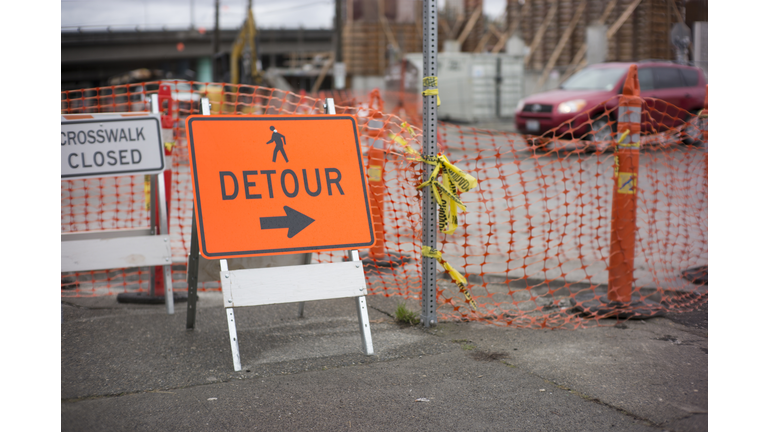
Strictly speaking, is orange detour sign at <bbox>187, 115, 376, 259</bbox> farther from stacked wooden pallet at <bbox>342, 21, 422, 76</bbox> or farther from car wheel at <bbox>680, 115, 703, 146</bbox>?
stacked wooden pallet at <bbox>342, 21, 422, 76</bbox>

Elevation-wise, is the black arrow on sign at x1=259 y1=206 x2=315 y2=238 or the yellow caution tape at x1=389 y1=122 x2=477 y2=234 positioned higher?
the yellow caution tape at x1=389 y1=122 x2=477 y2=234

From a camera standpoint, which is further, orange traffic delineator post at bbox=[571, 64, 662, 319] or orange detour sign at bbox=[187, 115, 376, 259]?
orange traffic delineator post at bbox=[571, 64, 662, 319]

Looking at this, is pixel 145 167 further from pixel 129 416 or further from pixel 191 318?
pixel 129 416

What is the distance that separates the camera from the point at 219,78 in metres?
37.3

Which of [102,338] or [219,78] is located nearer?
[102,338]

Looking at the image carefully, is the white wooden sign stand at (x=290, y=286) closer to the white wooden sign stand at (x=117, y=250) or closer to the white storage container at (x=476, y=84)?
the white wooden sign stand at (x=117, y=250)

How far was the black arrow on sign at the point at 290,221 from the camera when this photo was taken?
3.82m

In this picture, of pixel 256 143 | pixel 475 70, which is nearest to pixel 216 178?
pixel 256 143

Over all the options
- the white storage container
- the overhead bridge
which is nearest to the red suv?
the white storage container

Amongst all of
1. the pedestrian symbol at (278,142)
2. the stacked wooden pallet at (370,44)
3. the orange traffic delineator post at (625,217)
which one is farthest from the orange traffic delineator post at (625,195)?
the stacked wooden pallet at (370,44)

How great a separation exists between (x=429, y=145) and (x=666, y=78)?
12601 millimetres

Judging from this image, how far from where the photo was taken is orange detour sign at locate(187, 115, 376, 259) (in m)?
3.76

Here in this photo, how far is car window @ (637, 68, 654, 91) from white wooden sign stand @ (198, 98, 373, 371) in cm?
1270

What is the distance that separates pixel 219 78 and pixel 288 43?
2273cm
